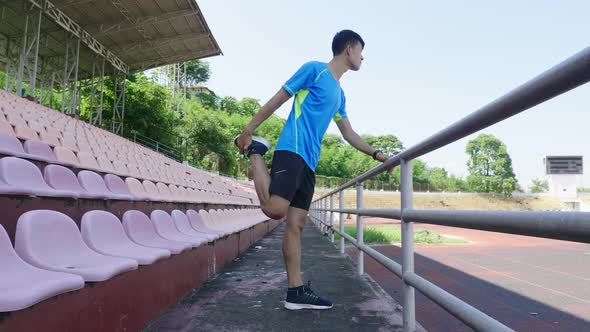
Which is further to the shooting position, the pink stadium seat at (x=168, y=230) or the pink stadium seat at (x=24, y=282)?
the pink stadium seat at (x=168, y=230)

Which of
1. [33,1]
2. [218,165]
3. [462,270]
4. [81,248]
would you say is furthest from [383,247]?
[218,165]

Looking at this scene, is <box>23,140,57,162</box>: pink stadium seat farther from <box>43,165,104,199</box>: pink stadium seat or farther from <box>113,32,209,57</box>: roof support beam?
<box>113,32,209,57</box>: roof support beam

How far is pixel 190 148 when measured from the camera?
2944cm

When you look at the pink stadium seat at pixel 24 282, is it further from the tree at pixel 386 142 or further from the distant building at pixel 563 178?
the tree at pixel 386 142

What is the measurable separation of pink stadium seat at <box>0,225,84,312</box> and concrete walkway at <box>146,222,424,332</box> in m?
0.68

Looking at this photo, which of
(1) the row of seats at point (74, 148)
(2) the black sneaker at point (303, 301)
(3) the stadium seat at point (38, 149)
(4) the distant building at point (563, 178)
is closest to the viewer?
(2) the black sneaker at point (303, 301)

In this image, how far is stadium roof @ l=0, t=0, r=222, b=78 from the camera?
13812 millimetres

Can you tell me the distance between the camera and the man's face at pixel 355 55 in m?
2.26

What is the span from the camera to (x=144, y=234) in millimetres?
2131

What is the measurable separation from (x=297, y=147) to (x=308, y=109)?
0.69 feet

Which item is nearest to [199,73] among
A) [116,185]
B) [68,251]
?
[116,185]

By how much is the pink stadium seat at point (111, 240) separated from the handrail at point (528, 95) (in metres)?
1.18

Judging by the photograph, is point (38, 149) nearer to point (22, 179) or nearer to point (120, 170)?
point (120, 170)

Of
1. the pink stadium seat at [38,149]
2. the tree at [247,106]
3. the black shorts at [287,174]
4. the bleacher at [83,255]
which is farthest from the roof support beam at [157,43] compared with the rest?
the tree at [247,106]
